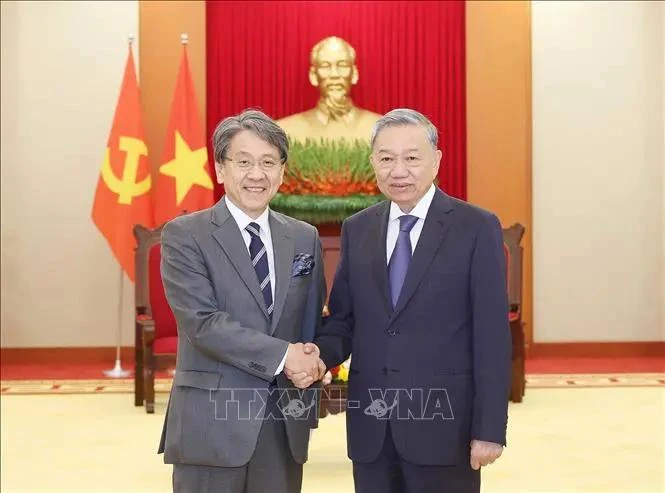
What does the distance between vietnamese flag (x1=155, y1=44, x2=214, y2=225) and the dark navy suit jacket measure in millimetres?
5250

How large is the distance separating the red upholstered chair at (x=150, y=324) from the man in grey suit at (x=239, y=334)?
12.9 feet

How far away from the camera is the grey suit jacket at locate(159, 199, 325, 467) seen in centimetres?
263

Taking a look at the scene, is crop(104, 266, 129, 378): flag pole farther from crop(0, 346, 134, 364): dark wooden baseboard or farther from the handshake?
the handshake

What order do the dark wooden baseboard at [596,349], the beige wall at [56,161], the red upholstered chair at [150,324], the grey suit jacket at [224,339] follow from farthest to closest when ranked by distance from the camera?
the dark wooden baseboard at [596,349] → the beige wall at [56,161] → the red upholstered chair at [150,324] → the grey suit jacket at [224,339]

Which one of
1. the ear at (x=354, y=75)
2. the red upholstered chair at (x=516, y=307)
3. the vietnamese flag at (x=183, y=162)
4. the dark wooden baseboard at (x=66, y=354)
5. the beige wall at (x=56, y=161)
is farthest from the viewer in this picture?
the dark wooden baseboard at (x=66, y=354)

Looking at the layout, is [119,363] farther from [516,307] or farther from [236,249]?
[236,249]

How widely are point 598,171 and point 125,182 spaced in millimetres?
3791

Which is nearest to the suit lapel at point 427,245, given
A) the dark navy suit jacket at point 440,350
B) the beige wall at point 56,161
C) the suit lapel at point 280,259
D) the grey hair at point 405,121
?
the dark navy suit jacket at point 440,350

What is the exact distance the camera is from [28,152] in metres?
8.52

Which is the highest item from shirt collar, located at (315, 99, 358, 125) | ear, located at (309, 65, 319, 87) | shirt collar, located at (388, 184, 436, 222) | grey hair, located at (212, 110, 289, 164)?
ear, located at (309, 65, 319, 87)

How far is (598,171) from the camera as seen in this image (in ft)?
28.7

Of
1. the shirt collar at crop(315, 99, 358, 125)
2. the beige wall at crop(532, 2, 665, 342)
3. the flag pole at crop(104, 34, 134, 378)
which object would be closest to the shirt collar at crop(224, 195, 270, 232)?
the flag pole at crop(104, 34, 134, 378)

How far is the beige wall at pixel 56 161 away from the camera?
8492mm

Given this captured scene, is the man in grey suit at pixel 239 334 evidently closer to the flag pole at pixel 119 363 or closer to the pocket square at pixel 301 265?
the pocket square at pixel 301 265
